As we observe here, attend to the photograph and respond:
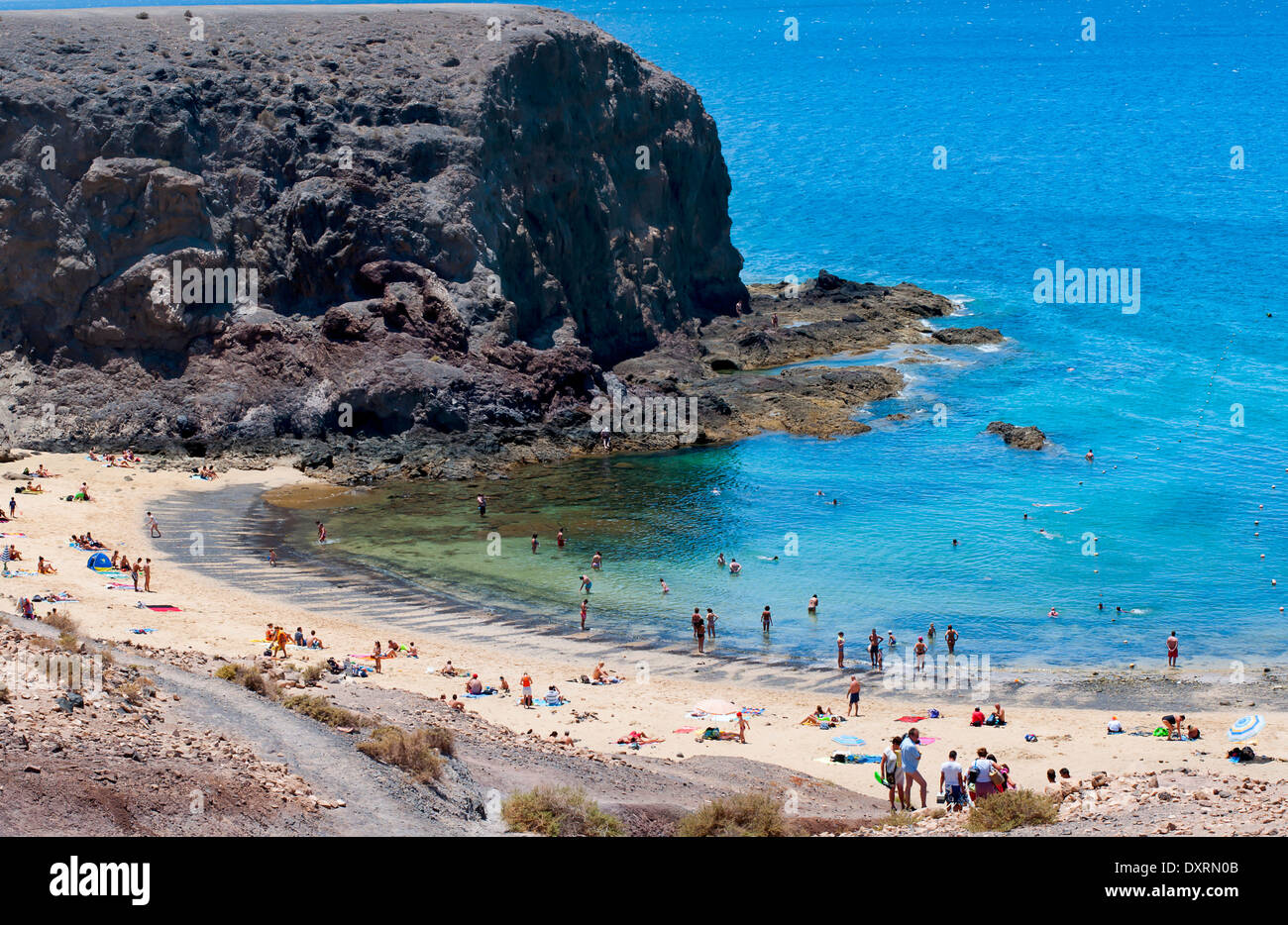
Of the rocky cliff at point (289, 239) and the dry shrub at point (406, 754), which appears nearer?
the dry shrub at point (406, 754)

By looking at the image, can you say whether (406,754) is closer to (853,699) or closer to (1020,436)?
(853,699)

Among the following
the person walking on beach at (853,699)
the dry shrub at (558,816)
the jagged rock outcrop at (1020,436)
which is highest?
the jagged rock outcrop at (1020,436)

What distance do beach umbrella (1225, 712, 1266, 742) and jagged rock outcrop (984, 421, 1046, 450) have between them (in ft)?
81.0

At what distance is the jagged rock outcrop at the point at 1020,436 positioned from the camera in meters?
50.8

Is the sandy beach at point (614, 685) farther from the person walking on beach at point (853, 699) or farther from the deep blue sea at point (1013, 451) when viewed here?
the deep blue sea at point (1013, 451)

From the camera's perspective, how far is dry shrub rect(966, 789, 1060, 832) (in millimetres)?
17172

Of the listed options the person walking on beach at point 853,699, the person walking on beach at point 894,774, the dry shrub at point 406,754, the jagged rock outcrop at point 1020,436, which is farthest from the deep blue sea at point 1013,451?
the dry shrub at point 406,754

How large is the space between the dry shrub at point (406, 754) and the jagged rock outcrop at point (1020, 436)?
36.7 meters

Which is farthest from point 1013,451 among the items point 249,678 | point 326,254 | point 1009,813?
point 249,678

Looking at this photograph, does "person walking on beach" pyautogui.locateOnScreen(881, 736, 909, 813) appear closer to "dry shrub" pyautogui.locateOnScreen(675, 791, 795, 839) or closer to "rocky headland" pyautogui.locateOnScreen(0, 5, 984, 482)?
"dry shrub" pyautogui.locateOnScreen(675, 791, 795, 839)

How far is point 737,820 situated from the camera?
17.3 meters

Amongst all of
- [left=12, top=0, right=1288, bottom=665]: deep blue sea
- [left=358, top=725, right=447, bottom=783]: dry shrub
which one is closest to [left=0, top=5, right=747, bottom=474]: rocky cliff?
[left=12, top=0, right=1288, bottom=665]: deep blue sea

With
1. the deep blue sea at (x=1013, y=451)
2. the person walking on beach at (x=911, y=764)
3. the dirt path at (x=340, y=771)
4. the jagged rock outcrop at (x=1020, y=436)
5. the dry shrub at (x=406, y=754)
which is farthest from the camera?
the jagged rock outcrop at (x=1020, y=436)
